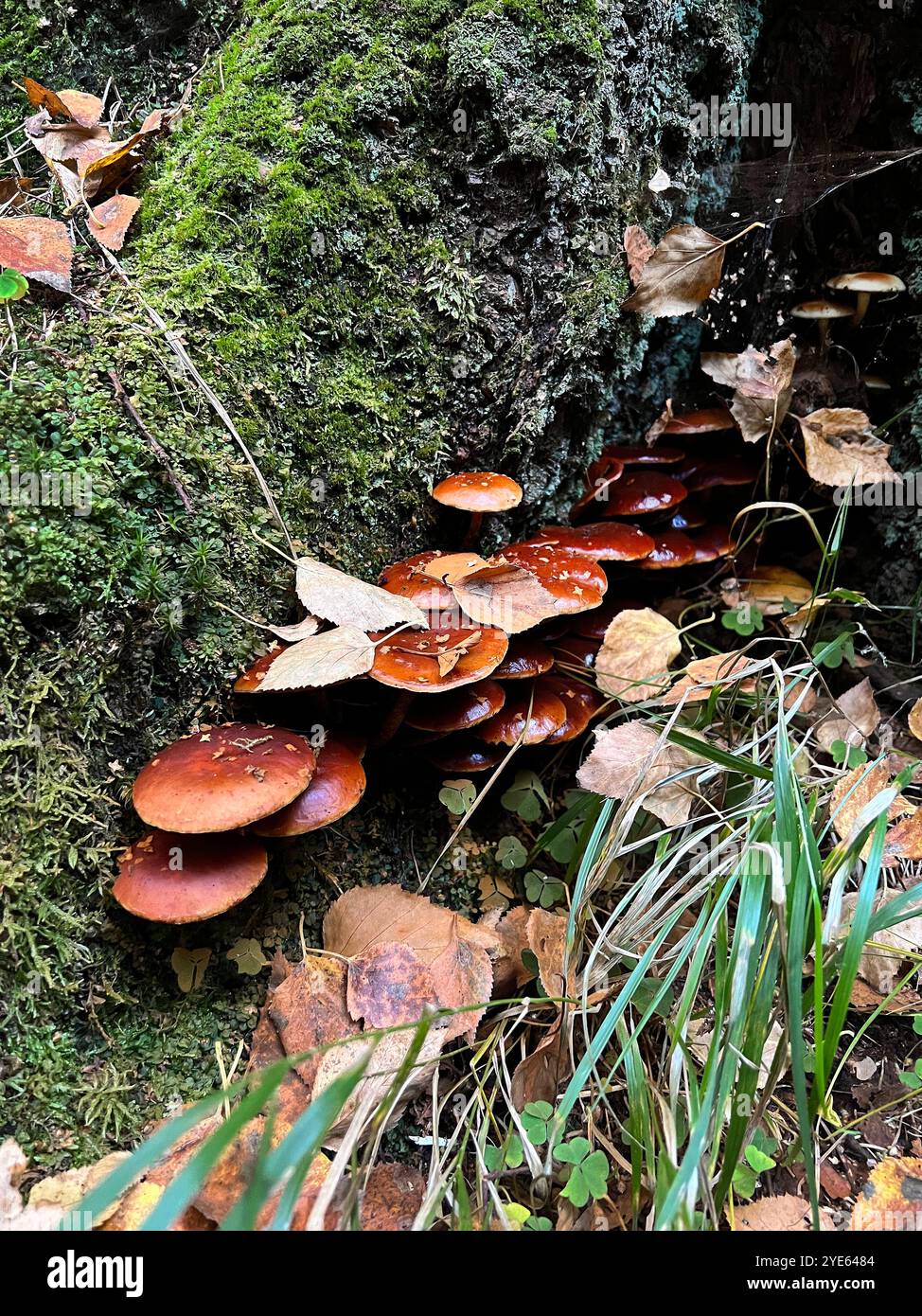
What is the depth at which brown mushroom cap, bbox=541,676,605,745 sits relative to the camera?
8.50 ft

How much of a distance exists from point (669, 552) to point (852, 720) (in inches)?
35.2

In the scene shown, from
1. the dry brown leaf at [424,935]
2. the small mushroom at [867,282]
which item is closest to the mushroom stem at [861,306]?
the small mushroom at [867,282]

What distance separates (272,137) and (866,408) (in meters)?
2.49

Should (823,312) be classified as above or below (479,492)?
above

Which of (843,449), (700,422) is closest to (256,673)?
(700,422)

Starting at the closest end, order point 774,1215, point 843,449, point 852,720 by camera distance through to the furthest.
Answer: point 774,1215, point 852,720, point 843,449

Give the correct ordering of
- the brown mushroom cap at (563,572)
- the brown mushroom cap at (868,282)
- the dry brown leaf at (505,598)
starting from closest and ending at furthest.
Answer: the dry brown leaf at (505,598), the brown mushroom cap at (563,572), the brown mushroom cap at (868,282)

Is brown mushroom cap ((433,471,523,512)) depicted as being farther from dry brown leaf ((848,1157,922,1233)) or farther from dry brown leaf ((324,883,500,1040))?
dry brown leaf ((848,1157,922,1233))

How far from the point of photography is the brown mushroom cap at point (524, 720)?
2475 millimetres

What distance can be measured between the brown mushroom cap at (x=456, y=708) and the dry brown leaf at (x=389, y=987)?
2.00ft

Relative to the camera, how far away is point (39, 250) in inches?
85.5

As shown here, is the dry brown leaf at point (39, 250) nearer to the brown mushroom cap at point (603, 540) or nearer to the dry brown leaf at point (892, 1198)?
the brown mushroom cap at point (603, 540)

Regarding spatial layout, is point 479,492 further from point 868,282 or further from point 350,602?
point 868,282
